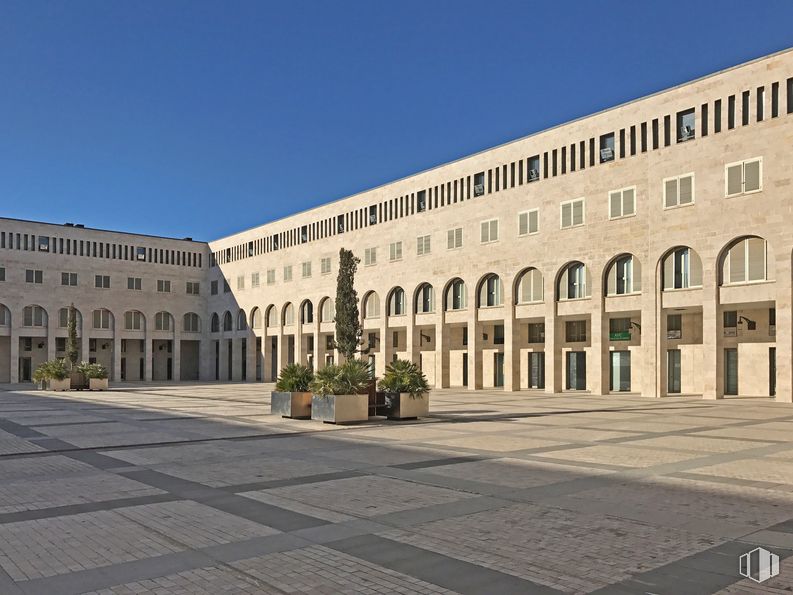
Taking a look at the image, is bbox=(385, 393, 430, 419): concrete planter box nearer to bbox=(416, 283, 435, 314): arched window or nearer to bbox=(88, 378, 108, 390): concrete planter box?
bbox=(416, 283, 435, 314): arched window

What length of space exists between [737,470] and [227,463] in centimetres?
925

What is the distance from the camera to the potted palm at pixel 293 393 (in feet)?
76.5

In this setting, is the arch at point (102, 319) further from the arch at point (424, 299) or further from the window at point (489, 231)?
the window at point (489, 231)

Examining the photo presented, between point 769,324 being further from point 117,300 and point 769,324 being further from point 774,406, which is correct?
point 117,300

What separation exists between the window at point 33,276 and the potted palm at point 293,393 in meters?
55.2

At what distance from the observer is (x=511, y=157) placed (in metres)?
46.7

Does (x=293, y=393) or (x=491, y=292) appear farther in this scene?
(x=491, y=292)

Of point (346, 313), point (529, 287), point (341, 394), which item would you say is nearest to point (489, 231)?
point (529, 287)

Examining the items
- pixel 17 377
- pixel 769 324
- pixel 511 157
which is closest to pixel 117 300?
pixel 17 377

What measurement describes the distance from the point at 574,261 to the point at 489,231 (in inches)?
292

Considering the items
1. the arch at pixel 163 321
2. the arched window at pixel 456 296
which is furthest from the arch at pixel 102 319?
the arched window at pixel 456 296

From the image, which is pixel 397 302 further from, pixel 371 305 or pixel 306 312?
pixel 306 312

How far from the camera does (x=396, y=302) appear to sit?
→ 2217 inches

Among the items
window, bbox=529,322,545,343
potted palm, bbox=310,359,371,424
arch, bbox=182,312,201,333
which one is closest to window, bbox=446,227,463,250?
window, bbox=529,322,545,343
